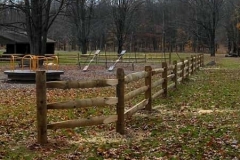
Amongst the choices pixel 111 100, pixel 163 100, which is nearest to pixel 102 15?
pixel 163 100

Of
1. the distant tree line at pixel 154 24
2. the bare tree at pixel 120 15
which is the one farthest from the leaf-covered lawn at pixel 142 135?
the distant tree line at pixel 154 24

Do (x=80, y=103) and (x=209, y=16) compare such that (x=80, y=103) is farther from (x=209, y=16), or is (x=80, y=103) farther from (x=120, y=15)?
(x=209, y=16)

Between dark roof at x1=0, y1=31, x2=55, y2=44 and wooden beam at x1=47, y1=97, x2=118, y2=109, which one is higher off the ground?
dark roof at x1=0, y1=31, x2=55, y2=44

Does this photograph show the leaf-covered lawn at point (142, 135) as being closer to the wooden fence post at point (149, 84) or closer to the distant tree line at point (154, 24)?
the wooden fence post at point (149, 84)

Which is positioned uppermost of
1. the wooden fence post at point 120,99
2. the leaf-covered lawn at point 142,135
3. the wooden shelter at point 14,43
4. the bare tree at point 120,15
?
the bare tree at point 120,15

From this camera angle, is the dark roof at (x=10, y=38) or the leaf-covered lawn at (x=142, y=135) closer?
the leaf-covered lawn at (x=142, y=135)

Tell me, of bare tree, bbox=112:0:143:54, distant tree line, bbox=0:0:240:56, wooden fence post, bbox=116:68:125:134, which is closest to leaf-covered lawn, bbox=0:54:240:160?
wooden fence post, bbox=116:68:125:134

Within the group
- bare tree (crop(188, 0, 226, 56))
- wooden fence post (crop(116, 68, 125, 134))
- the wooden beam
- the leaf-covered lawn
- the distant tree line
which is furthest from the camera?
bare tree (crop(188, 0, 226, 56))

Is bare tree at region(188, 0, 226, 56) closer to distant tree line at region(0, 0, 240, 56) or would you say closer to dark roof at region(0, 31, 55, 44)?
distant tree line at region(0, 0, 240, 56)

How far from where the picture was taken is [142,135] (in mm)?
8141

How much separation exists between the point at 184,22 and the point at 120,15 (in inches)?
1008

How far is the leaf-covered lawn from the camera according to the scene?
6672 mm

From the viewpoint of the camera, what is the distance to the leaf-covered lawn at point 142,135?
667cm

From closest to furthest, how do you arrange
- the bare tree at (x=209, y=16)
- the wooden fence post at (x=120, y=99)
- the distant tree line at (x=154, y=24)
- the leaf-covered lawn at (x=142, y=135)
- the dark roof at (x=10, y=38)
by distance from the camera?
the leaf-covered lawn at (x=142, y=135), the wooden fence post at (x=120, y=99), the dark roof at (x=10, y=38), the distant tree line at (x=154, y=24), the bare tree at (x=209, y=16)
